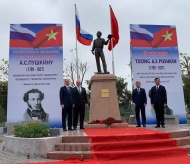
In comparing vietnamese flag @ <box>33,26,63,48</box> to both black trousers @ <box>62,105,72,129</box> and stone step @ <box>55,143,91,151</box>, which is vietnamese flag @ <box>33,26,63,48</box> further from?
stone step @ <box>55,143,91,151</box>

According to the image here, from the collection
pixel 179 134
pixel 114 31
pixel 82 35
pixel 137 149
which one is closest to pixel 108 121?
pixel 179 134

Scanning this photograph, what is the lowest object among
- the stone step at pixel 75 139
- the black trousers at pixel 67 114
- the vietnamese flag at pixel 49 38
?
the stone step at pixel 75 139

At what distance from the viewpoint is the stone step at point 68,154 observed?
5.29m

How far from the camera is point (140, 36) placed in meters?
13.5

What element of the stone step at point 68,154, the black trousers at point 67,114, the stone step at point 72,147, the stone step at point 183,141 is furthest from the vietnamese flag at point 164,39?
the stone step at point 68,154

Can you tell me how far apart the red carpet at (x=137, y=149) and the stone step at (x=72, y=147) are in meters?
0.15

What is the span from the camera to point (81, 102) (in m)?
8.33

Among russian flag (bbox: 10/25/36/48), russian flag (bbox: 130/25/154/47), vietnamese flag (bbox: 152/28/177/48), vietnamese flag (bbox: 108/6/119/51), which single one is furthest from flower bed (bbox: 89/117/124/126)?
vietnamese flag (bbox: 152/28/177/48)

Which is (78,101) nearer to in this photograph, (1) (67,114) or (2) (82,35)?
(1) (67,114)

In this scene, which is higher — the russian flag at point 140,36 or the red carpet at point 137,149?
the russian flag at point 140,36

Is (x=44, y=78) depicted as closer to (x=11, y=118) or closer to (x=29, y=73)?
(x=29, y=73)

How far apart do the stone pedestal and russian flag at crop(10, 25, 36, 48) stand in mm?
Answer: 4505

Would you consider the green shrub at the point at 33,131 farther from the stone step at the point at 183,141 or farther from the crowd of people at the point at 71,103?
the stone step at the point at 183,141

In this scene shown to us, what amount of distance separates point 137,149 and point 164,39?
29.9ft
